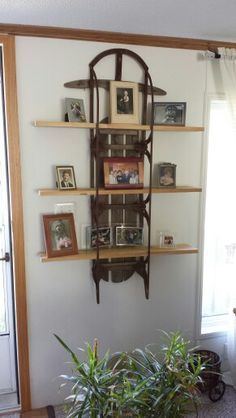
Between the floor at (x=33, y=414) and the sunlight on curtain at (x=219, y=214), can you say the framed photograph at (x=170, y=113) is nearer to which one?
the sunlight on curtain at (x=219, y=214)

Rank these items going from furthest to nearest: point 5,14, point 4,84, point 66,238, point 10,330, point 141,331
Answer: point 141,331, point 10,330, point 66,238, point 4,84, point 5,14

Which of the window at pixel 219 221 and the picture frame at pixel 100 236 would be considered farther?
the window at pixel 219 221

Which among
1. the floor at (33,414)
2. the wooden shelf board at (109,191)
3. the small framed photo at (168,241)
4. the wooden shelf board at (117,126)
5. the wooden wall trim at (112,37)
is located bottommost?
the floor at (33,414)

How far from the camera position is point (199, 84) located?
223 cm

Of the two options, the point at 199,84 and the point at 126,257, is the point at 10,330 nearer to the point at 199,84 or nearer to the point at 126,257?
the point at 126,257

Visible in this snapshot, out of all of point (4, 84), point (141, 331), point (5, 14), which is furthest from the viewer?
point (141, 331)

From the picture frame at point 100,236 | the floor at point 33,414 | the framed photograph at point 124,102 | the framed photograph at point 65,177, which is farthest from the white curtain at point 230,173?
the floor at point 33,414

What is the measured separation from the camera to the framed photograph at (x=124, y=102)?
201 cm

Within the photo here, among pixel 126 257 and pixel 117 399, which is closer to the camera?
pixel 117 399

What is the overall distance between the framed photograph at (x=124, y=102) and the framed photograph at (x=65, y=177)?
39 cm

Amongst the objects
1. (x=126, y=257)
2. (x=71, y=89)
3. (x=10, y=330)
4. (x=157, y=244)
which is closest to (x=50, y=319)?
(x=10, y=330)

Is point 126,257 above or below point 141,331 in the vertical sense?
above

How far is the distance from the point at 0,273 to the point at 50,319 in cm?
43

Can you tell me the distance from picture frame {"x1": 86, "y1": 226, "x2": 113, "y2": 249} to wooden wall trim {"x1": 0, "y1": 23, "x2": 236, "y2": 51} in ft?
3.66
